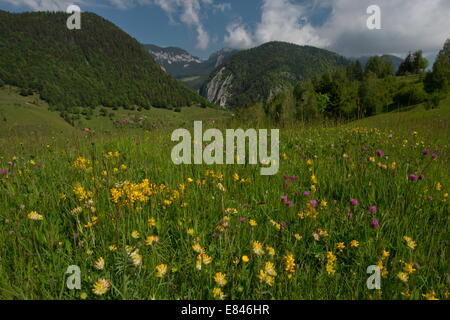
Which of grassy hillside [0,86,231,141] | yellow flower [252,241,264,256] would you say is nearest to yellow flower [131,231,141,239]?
yellow flower [252,241,264,256]

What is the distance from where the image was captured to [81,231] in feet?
6.47

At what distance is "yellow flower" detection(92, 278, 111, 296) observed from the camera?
1.46 metres

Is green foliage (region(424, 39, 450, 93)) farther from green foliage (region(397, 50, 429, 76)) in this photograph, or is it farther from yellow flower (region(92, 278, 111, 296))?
yellow flower (region(92, 278, 111, 296))

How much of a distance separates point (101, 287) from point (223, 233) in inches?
36.9

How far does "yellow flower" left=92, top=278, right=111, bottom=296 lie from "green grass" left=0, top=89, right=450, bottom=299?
0.27ft

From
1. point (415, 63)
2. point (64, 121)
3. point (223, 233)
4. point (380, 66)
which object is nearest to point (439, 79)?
point (380, 66)

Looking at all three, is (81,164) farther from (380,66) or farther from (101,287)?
(380,66)

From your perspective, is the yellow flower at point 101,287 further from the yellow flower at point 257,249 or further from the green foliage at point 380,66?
the green foliage at point 380,66

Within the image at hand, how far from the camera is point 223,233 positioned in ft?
6.70

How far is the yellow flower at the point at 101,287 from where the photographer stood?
146 cm

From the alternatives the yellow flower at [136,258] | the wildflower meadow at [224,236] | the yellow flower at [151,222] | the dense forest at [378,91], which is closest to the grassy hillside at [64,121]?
the wildflower meadow at [224,236]

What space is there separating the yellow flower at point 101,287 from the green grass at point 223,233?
0.08 meters

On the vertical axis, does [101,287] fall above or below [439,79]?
below

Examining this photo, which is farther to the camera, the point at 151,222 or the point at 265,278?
the point at 151,222
